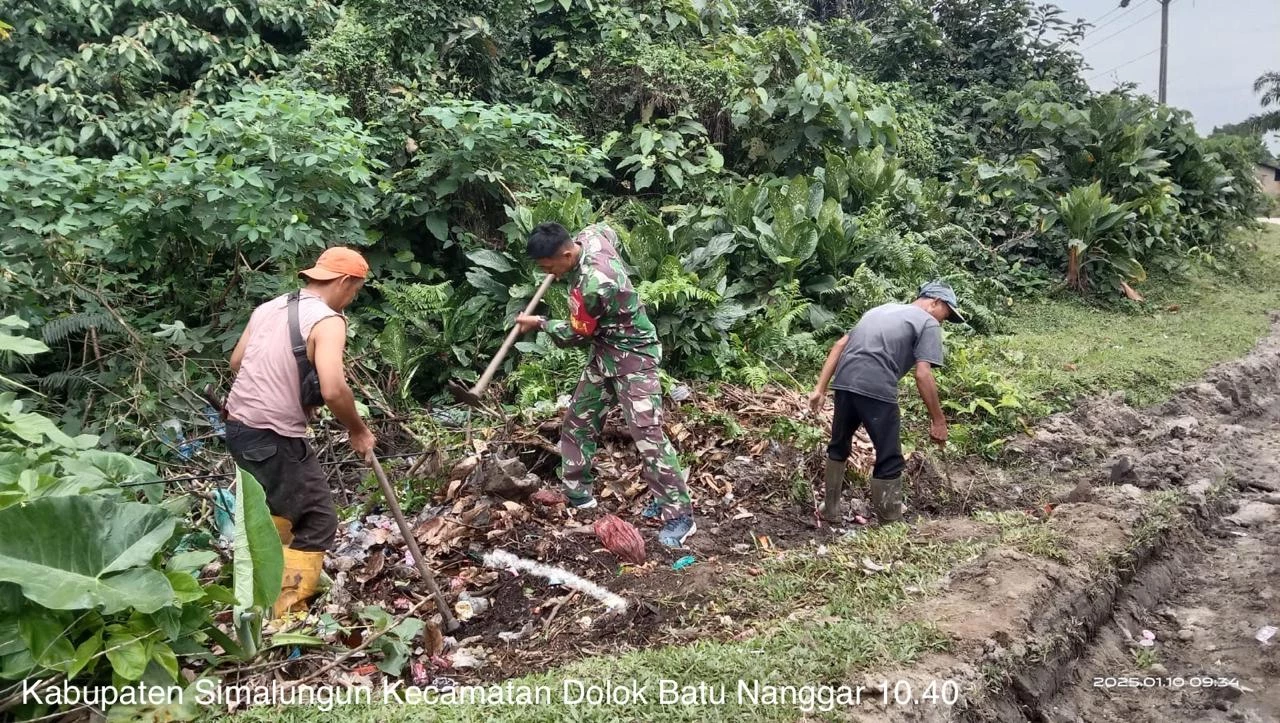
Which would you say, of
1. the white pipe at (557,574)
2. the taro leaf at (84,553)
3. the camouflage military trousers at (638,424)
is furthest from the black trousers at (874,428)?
the taro leaf at (84,553)

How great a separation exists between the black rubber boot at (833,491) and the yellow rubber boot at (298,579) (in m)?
2.92

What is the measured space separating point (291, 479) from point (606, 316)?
1.81 meters

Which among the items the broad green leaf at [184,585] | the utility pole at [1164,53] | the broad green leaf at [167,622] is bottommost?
the broad green leaf at [167,622]

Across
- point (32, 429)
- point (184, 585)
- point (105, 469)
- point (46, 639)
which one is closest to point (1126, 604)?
point (184, 585)

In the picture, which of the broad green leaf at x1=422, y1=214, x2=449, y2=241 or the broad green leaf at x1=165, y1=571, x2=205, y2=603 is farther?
the broad green leaf at x1=422, y1=214, x2=449, y2=241

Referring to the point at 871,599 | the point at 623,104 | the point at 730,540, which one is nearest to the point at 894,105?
the point at 623,104

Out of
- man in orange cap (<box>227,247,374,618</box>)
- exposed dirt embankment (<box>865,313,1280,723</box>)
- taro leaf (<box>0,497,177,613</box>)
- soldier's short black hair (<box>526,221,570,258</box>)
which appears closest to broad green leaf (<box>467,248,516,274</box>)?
soldier's short black hair (<box>526,221,570,258</box>)

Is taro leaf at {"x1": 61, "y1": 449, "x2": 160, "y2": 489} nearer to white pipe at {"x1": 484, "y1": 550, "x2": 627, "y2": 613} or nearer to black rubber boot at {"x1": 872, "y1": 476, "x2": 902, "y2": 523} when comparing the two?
white pipe at {"x1": 484, "y1": 550, "x2": 627, "y2": 613}

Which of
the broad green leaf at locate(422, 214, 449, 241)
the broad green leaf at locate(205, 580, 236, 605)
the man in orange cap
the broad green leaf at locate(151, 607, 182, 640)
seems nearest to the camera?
the broad green leaf at locate(151, 607, 182, 640)

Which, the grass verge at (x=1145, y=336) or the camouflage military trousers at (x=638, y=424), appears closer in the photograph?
the camouflage military trousers at (x=638, y=424)

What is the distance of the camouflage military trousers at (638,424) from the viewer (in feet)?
14.4

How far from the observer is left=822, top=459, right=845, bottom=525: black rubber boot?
4738mm

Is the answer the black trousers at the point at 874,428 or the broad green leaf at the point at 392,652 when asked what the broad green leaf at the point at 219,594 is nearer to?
the broad green leaf at the point at 392,652

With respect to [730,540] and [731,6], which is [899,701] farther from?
[731,6]
